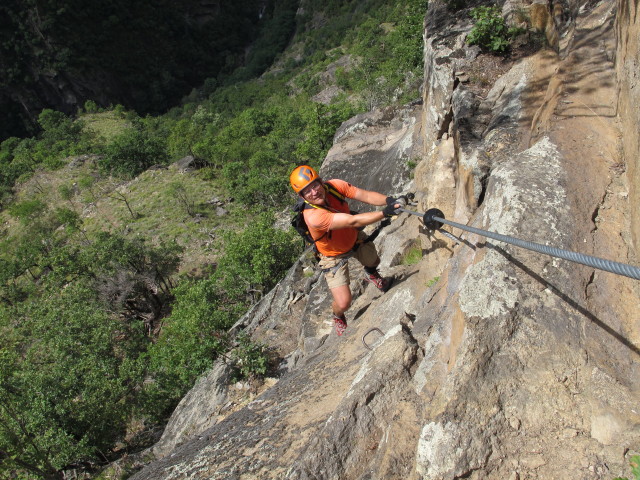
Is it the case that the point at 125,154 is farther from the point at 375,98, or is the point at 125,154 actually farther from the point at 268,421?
the point at 268,421

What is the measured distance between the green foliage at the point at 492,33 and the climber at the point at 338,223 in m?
4.17

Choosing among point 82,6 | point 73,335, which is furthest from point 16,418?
point 82,6

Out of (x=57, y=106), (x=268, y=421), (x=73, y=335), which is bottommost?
(x=73, y=335)

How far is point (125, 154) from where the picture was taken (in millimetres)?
47812

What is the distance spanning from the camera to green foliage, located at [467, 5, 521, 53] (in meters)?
7.78

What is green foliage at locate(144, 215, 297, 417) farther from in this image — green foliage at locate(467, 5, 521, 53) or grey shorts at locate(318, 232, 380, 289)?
green foliage at locate(467, 5, 521, 53)

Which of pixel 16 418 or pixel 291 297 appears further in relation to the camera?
pixel 16 418

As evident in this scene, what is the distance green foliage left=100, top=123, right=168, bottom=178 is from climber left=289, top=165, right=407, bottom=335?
150 feet

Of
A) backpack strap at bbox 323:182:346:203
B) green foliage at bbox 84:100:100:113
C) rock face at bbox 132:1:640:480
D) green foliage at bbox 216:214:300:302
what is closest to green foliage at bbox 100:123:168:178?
green foliage at bbox 84:100:100:113

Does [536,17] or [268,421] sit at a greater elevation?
[536,17]

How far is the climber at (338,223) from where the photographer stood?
555cm

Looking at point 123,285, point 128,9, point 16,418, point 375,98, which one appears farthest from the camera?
point 128,9

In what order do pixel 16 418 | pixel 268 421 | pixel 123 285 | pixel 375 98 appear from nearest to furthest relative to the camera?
pixel 268 421, pixel 16 418, pixel 123 285, pixel 375 98

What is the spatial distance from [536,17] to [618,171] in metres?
4.60
